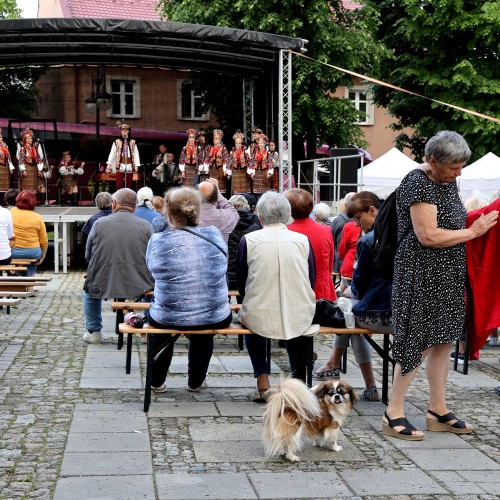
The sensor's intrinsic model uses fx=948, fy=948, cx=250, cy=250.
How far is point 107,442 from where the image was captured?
5734 mm

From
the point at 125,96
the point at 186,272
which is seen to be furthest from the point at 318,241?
the point at 125,96

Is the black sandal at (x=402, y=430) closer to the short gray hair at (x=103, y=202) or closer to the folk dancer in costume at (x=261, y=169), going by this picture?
the short gray hair at (x=103, y=202)

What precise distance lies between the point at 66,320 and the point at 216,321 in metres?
5.60

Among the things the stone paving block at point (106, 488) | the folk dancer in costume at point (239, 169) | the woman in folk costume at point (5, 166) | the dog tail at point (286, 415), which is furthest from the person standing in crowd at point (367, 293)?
the woman in folk costume at point (5, 166)

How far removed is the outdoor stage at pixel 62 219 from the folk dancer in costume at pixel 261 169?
375 centimetres

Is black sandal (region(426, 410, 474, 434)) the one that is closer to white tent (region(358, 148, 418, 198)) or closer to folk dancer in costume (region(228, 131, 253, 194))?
folk dancer in costume (region(228, 131, 253, 194))

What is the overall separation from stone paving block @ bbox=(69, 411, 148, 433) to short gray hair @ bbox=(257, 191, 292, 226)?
1.66 m

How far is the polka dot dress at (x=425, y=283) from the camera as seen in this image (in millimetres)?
5863

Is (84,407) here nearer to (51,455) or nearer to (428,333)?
(51,455)

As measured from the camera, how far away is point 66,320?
12000 millimetres

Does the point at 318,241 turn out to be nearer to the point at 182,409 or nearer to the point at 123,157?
the point at 182,409

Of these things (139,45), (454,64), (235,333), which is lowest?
(235,333)

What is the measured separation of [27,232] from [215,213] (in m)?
4.59

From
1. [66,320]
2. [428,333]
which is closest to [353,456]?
[428,333]
